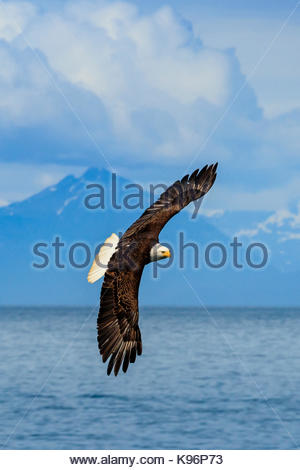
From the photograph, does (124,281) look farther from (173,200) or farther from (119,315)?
(173,200)

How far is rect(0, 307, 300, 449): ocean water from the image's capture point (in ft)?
95.7

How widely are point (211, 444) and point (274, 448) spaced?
206cm

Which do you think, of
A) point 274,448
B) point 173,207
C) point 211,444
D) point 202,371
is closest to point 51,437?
point 211,444

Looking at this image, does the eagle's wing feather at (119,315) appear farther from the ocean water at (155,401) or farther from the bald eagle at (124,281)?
the ocean water at (155,401)

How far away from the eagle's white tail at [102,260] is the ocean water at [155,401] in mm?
14547

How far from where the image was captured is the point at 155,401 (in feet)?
119

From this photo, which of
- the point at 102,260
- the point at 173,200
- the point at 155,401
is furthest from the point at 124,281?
the point at 155,401

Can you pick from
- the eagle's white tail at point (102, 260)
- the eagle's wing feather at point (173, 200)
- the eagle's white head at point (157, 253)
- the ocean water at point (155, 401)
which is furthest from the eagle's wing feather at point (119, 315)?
the ocean water at point (155, 401)

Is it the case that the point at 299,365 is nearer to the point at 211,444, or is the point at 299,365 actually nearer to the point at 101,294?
the point at 211,444

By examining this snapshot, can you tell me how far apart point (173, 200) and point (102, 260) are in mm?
2164

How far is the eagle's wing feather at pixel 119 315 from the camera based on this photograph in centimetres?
1327

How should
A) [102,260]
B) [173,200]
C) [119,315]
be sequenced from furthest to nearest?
[173,200] < [102,260] < [119,315]

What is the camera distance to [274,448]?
28.0 meters

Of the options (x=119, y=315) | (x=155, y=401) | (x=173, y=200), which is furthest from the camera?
(x=155, y=401)
